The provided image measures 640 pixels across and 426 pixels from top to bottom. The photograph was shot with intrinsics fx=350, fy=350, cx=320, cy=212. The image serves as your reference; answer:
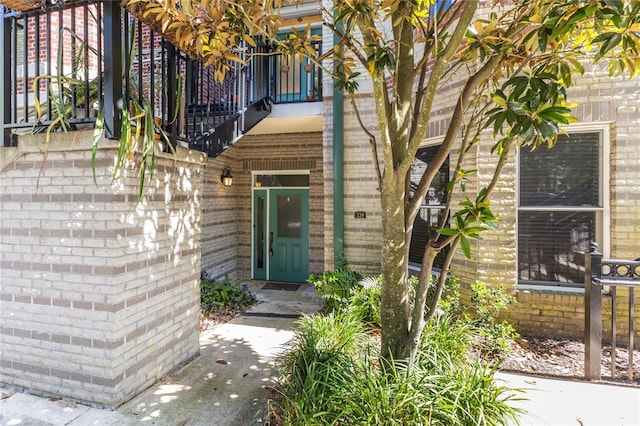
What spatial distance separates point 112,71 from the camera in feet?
8.68

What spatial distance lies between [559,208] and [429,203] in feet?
5.22

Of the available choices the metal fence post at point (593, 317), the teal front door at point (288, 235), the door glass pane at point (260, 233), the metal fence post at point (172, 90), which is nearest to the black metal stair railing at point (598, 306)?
the metal fence post at point (593, 317)

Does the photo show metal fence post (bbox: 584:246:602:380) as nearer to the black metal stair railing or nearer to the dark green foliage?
the black metal stair railing

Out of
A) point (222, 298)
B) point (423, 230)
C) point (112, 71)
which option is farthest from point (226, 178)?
point (112, 71)

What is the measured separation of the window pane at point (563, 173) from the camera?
4074 mm

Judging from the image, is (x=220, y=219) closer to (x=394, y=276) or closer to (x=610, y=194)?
Result: (x=394, y=276)

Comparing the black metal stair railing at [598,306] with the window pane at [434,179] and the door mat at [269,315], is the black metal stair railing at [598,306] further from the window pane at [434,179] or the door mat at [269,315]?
the door mat at [269,315]

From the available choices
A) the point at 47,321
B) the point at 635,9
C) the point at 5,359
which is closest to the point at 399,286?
the point at 635,9

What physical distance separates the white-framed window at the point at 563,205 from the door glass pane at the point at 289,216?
447 cm

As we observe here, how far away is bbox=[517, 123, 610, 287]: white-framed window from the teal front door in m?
4.34

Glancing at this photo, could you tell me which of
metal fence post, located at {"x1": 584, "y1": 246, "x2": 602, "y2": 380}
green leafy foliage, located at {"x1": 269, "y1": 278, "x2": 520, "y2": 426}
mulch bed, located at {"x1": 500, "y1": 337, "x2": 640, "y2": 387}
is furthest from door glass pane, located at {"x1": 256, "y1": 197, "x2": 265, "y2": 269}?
metal fence post, located at {"x1": 584, "y1": 246, "x2": 602, "y2": 380}

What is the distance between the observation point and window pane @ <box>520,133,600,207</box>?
13.4 ft

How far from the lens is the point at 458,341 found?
10.5 ft

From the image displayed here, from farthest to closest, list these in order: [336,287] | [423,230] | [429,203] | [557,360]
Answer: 1. [423,230]
2. [429,203]
3. [336,287]
4. [557,360]
